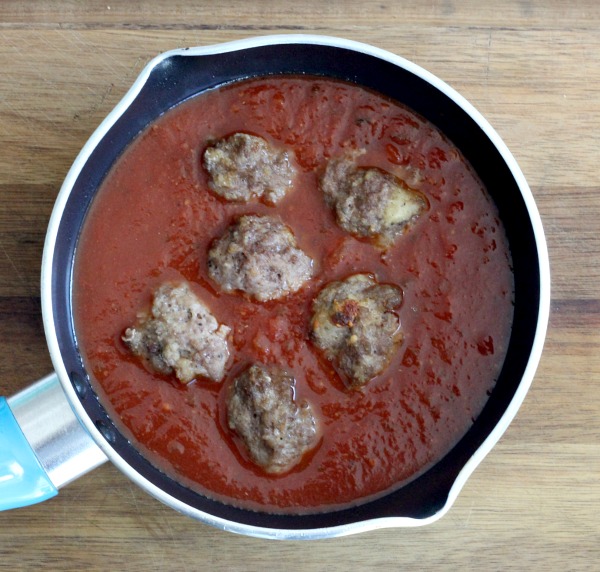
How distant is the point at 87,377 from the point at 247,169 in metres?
1.00

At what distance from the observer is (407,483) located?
8.98 feet

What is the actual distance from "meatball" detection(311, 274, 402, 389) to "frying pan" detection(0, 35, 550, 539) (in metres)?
0.47

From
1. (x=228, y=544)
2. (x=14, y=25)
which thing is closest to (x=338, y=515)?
(x=228, y=544)

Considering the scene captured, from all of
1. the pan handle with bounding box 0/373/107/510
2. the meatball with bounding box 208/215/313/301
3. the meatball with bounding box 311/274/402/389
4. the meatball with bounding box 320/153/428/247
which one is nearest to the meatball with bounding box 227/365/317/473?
the meatball with bounding box 311/274/402/389

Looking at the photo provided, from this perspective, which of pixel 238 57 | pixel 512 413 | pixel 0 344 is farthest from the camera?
pixel 0 344

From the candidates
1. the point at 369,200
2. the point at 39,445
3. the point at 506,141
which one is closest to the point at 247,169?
the point at 369,200

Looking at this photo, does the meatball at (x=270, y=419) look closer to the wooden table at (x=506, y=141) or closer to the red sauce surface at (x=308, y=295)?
the red sauce surface at (x=308, y=295)

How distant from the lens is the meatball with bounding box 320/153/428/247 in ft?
8.67

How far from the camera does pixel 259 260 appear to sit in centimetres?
262

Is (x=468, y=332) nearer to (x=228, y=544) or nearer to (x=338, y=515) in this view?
(x=338, y=515)

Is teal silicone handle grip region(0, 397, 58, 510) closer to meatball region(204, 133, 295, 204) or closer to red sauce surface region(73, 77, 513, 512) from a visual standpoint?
red sauce surface region(73, 77, 513, 512)

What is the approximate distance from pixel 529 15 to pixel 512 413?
170 cm

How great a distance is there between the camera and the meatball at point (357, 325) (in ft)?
8.64

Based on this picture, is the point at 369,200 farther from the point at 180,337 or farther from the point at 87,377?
the point at 87,377
